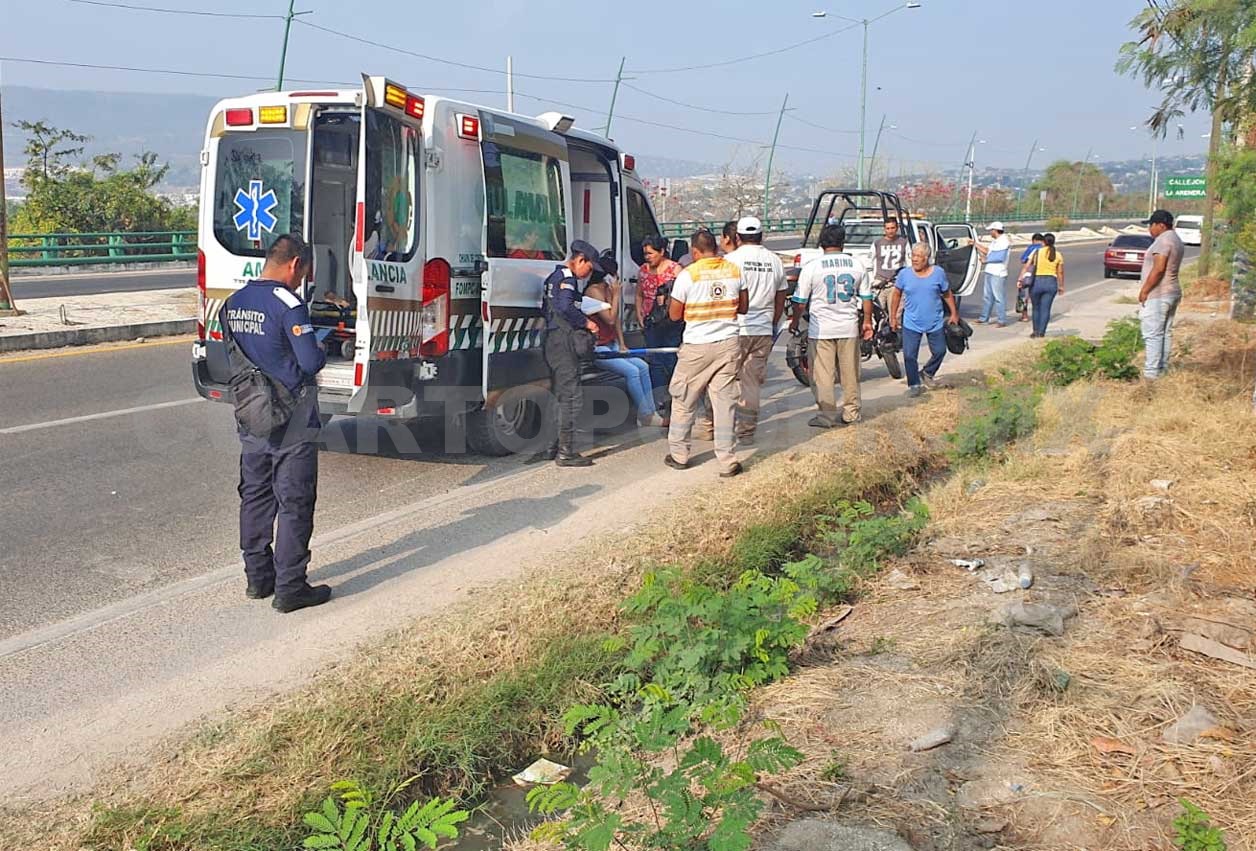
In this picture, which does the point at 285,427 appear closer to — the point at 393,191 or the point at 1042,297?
the point at 393,191

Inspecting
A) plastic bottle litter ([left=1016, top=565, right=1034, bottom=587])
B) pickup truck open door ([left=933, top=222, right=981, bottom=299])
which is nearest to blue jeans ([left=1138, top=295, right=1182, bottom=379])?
plastic bottle litter ([left=1016, top=565, right=1034, bottom=587])

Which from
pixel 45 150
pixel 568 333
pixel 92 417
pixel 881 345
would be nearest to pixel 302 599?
pixel 568 333

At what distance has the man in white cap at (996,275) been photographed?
17062 millimetres

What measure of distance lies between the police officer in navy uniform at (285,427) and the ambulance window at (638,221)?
4.95 metres

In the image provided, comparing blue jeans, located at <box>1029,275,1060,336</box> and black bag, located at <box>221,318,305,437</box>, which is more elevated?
blue jeans, located at <box>1029,275,1060,336</box>

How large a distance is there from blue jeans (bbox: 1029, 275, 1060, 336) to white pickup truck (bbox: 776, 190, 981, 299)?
1562 mm

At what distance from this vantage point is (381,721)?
3867mm

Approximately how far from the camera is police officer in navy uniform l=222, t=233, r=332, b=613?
484cm

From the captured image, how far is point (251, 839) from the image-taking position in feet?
10.5

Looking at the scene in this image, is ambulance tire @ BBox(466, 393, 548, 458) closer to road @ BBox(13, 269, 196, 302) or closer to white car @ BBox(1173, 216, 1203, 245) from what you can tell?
road @ BBox(13, 269, 196, 302)

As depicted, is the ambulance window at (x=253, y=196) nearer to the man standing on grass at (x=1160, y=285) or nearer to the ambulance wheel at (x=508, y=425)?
the ambulance wheel at (x=508, y=425)

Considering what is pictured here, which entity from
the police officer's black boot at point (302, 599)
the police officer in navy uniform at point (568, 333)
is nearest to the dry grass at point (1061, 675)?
the police officer's black boot at point (302, 599)

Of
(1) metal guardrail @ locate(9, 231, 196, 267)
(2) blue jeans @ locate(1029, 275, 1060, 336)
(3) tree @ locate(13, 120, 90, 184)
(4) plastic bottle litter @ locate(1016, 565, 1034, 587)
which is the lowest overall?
(4) plastic bottle litter @ locate(1016, 565, 1034, 587)

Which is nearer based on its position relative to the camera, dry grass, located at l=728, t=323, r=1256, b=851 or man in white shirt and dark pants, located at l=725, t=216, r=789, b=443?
dry grass, located at l=728, t=323, r=1256, b=851
